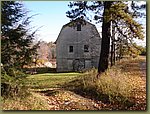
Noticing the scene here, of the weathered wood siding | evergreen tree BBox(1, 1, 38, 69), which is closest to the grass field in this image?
the weathered wood siding

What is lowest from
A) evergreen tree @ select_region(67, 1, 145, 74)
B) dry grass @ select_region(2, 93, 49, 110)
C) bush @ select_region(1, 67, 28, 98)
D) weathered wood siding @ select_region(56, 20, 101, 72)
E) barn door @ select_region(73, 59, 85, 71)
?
dry grass @ select_region(2, 93, 49, 110)

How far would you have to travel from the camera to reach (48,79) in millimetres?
4113

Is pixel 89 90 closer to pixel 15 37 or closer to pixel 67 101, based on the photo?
pixel 67 101

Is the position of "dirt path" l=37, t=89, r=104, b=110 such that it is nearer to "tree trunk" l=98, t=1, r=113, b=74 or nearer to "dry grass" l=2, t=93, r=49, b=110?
"dry grass" l=2, t=93, r=49, b=110

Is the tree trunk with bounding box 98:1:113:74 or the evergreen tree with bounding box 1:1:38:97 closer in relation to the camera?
the evergreen tree with bounding box 1:1:38:97

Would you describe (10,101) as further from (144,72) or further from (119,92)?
(144,72)

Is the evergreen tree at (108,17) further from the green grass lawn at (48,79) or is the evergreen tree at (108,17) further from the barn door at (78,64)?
the green grass lawn at (48,79)

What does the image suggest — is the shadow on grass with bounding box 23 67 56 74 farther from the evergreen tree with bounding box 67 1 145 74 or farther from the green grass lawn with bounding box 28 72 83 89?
the evergreen tree with bounding box 67 1 145 74

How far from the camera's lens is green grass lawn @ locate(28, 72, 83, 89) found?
4082 millimetres

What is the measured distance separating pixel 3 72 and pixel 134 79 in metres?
1.40

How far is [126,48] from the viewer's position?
4.20 metres

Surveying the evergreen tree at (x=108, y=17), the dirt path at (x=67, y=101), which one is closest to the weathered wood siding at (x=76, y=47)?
the evergreen tree at (x=108, y=17)

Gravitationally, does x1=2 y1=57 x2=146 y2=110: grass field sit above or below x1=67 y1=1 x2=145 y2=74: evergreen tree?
below

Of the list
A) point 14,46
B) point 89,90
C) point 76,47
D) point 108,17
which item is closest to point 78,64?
point 76,47
